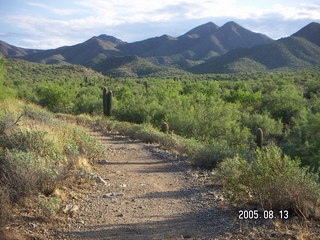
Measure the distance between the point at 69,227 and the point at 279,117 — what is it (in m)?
25.2

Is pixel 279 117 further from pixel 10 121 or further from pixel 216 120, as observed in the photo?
pixel 10 121

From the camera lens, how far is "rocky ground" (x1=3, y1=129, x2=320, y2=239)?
4.77 meters

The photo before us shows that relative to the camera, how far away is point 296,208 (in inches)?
203

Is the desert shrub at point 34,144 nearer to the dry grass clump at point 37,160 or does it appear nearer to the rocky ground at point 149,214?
the dry grass clump at point 37,160

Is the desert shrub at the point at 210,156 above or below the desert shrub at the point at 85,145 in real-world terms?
below

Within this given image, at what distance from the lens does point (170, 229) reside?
5043mm

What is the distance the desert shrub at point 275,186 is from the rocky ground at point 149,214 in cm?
31

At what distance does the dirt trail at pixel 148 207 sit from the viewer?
491cm

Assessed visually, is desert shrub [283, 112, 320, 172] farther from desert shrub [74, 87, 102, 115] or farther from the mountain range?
the mountain range

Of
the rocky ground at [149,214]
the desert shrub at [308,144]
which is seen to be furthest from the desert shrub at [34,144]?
the desert shrub at [308,144]

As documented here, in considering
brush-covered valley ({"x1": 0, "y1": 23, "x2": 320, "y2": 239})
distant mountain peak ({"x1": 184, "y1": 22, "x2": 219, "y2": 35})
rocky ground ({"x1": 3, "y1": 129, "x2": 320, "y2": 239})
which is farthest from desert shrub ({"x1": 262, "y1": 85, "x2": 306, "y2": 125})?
distant mountain peak ({"x1": 184, "y1": 22, "x2": 219, "y2": 35})
